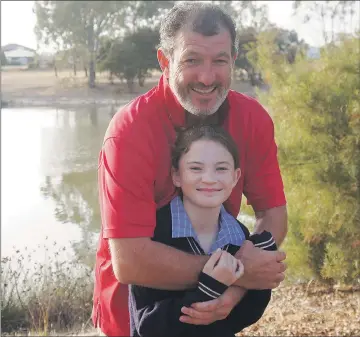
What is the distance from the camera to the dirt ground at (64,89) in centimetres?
3008

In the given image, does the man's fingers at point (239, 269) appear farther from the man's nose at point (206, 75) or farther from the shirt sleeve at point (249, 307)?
the man's nose at point (206, 75)

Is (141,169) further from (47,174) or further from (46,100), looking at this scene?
(46,100)

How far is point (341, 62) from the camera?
499 cm

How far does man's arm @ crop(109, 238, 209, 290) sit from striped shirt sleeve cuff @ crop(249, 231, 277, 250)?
188 mm

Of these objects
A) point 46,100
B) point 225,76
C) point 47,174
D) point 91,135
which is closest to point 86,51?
point 46,100

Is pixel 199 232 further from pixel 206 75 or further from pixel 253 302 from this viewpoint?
pixel 206 75

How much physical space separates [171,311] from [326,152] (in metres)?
3.41

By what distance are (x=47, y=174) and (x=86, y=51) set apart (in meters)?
22.4

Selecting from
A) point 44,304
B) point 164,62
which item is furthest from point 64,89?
point 164,62

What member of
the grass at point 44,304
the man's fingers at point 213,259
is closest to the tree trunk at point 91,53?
the grass at point 44,304

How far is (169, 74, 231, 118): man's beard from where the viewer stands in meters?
1.91

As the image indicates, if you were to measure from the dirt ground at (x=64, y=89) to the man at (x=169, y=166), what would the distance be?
25198 mm

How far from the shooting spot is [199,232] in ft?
6.34

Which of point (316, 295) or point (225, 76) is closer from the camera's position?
point (225, 76)
